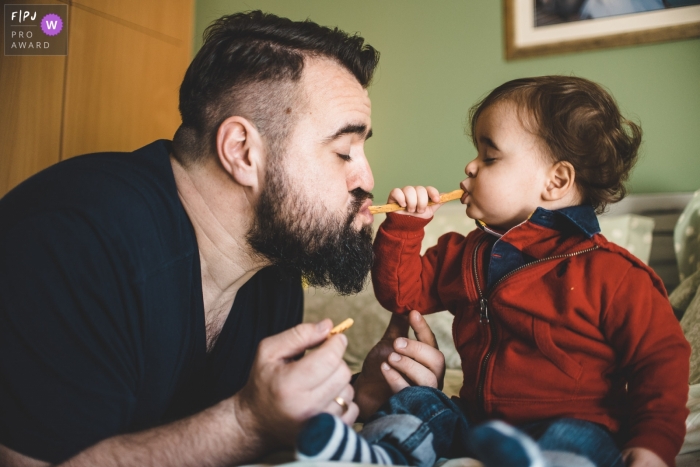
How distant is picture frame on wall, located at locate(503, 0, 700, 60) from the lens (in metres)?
1.86

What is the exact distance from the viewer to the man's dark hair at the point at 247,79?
1.17 m

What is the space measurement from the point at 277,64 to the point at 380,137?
128 cm

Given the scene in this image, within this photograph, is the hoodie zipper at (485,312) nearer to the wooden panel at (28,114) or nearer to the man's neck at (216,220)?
the man's neck at (216,220)

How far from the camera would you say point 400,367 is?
1081 millimetres

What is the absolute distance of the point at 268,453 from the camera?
849 millimetres

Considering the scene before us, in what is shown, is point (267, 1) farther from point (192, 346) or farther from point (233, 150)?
point (192, 346)

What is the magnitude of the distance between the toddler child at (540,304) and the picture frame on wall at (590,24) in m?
1.04

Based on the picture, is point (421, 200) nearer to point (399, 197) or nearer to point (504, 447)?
point (399, 197)

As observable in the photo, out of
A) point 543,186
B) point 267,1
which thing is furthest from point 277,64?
point 267,1

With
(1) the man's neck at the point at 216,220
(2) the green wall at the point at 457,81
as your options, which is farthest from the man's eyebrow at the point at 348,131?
(2) the green wall at the point at 457,81

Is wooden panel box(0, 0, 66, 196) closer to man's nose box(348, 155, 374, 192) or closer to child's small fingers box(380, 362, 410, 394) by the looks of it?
man's nose box(348, 155, 374, 192)

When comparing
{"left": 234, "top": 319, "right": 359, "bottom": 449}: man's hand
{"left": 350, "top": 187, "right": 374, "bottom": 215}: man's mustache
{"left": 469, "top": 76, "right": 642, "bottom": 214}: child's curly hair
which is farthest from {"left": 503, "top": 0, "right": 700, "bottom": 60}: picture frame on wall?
{"left": 234, "top": 319, "right": 359, "bottom": 449}: man's hand

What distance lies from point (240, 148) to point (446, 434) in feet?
2.32

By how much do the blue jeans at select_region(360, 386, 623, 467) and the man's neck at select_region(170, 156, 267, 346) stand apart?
473 millimetres
